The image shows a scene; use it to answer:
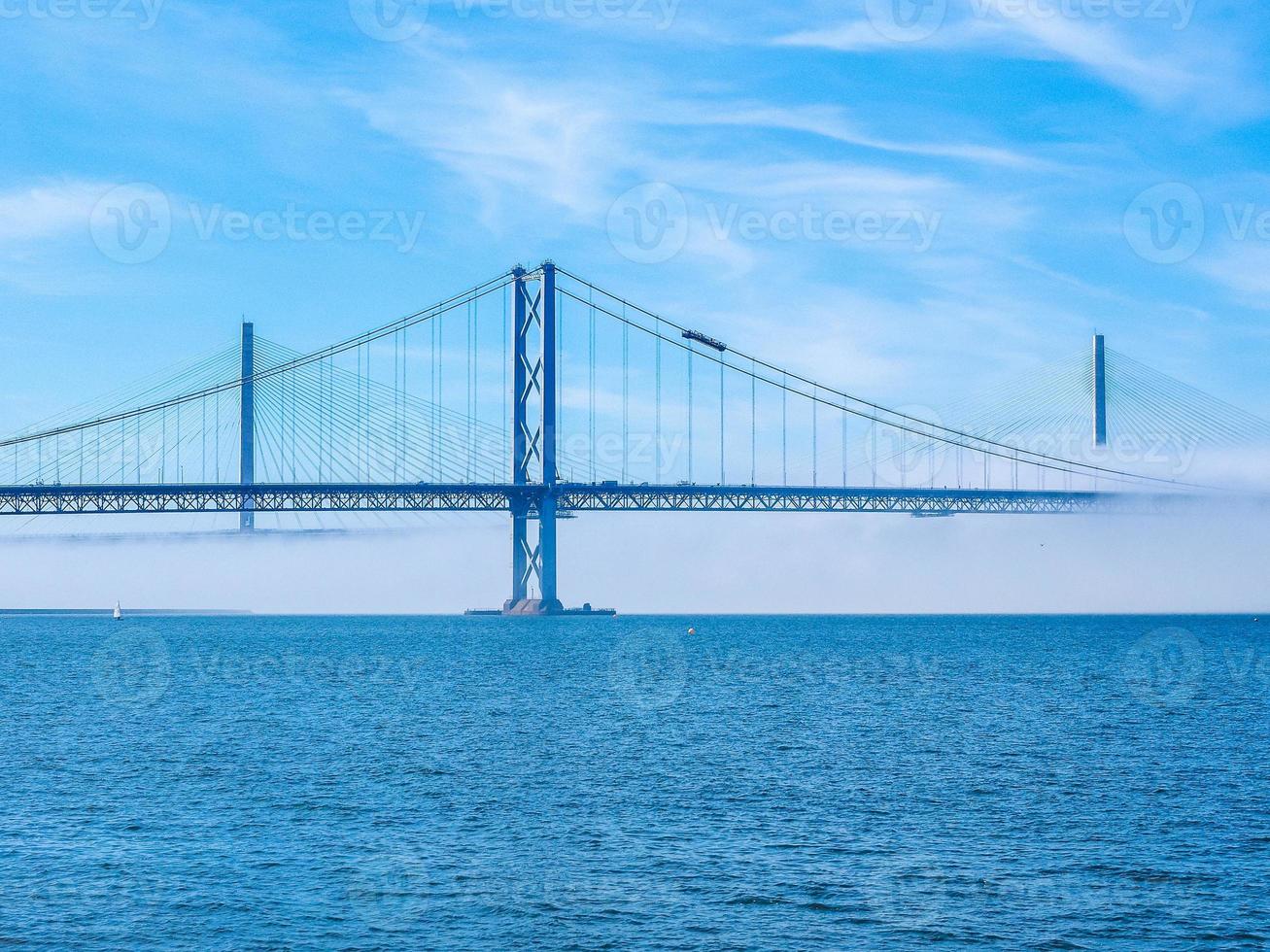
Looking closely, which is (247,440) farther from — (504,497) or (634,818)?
(634,818)

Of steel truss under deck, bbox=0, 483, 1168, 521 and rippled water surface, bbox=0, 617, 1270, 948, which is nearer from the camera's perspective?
rippled water surface, bbox=0, 617, 1270, 948

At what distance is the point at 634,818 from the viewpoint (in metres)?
26.3

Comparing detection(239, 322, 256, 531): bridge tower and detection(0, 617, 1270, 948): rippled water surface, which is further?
detection(239, 322, 256, 531): bridge tower

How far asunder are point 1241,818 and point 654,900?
12.6 meters

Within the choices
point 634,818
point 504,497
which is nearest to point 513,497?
point 504,497

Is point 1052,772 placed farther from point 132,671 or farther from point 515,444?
point 515,444

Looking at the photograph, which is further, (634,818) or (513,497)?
(513,497)

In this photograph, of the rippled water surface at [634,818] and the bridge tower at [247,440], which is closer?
the rippled water surface at [634,818]

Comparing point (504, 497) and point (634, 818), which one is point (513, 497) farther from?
point (634, 818)

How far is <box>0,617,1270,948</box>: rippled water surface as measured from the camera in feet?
63.4

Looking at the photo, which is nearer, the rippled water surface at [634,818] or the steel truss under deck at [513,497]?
the rippled water surface at [634,818]

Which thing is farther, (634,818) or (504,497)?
(504,497)

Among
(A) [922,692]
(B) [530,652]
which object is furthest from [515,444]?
(A) [922,692]

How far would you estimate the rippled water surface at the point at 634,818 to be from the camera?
19.3 metres
